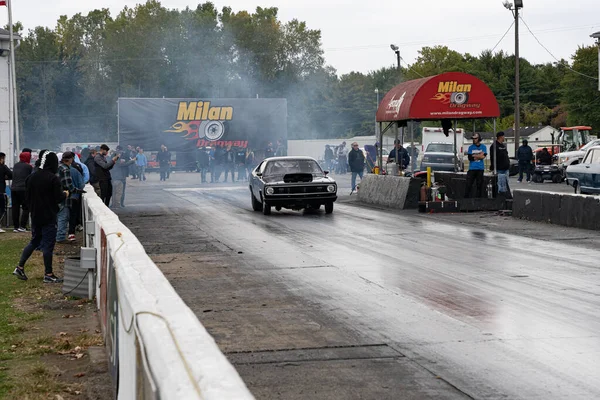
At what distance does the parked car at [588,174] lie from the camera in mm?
27234

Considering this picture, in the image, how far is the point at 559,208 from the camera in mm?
20859

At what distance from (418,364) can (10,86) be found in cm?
2181

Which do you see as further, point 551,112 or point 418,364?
point 551,112

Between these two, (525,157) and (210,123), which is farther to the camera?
(210,123)

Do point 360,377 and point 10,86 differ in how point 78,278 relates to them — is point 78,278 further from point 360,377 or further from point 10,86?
point 10,86

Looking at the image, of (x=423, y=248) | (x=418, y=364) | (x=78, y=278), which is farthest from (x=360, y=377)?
(x=423, y=248)

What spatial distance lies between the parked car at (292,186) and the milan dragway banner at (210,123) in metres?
28.3

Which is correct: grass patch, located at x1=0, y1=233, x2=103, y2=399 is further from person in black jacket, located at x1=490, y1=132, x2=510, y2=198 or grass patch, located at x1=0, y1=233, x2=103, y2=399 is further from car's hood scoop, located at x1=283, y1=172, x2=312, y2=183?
person in black jacket, located at x1=490, y1=132, x2=510, y2=198

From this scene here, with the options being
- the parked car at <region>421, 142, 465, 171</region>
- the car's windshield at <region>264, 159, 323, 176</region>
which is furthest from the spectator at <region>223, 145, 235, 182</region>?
A: the car's windshield at <region>264, 159, 323, 176</region>

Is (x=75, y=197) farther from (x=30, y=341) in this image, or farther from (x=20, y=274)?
(x=30, y=341)

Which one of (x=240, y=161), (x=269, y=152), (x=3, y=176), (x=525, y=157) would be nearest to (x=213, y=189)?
(x=240, y=161)

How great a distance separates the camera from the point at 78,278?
463 inches

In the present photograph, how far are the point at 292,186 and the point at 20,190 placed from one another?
6.61 meters

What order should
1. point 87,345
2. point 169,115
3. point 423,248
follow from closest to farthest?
point 87,345 → point 423,248 → point 169,115
